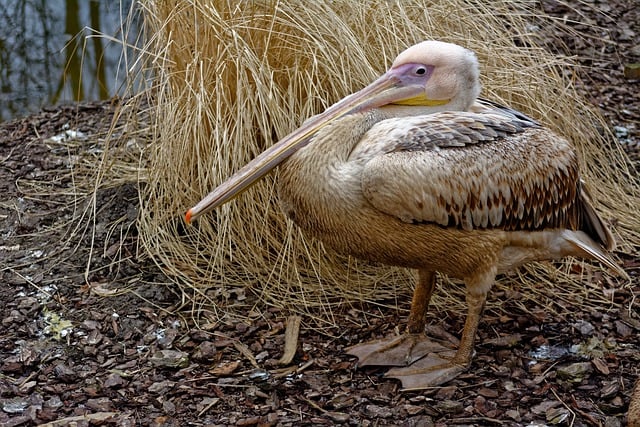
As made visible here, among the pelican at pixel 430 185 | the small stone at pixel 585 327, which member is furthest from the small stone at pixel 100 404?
the small stone at pixel 585 327

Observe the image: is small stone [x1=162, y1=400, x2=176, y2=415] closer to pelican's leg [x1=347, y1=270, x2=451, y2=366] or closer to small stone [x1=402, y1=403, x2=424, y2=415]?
pelican's leg [x1=347, y1=270, x2=451, y2=366]

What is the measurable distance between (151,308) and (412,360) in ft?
3.90

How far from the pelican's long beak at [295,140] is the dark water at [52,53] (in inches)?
155

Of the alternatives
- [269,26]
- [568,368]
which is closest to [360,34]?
[269,26]

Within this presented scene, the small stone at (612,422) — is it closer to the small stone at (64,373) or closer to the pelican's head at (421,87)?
the pelican's head at (421,87)

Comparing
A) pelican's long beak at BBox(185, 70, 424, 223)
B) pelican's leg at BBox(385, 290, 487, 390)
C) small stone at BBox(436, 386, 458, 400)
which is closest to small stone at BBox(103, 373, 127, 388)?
pelican's long beak at BBox(185, 70, 424, 223)

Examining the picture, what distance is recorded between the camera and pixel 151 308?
3.94 metres

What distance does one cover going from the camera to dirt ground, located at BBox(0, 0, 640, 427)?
3.27 metres

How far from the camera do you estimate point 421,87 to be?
11.2 ft

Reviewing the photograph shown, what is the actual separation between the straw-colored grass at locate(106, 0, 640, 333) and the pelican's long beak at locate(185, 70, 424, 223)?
62 centimetres

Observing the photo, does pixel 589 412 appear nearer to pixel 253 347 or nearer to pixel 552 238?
pixel 552 238

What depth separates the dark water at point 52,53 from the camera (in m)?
7.39

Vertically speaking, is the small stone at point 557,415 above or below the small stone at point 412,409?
below

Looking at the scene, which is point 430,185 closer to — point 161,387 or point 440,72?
point 440,72
